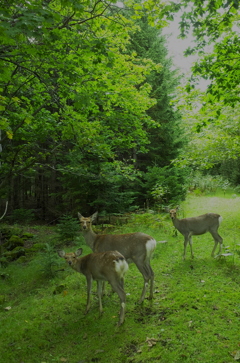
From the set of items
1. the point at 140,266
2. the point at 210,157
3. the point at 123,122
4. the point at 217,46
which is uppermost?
the point at 217,46

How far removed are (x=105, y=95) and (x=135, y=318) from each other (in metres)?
5.67

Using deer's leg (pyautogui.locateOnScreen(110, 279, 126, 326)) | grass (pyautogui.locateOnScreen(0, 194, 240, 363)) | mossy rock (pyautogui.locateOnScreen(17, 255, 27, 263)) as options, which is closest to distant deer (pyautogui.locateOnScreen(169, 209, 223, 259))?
grass (pyautogui.locateOnScreen(0, 194, 240, 363))

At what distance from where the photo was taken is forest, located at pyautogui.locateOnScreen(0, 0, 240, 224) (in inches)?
204

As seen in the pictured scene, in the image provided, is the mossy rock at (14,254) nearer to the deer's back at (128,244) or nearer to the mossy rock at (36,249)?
the mossy rock at (36,249)

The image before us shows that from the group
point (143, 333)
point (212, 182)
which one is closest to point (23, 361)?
point (143, 333)

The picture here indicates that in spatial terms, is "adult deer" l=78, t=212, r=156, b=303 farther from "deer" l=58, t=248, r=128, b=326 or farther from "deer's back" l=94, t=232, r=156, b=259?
"deer" l=58, t=248, r=128, b=326

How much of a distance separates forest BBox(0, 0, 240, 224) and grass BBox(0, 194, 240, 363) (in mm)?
3759

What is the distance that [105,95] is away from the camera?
8008mm

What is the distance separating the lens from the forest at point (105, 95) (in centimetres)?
519

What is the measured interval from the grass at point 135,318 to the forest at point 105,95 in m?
3.76

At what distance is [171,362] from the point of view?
4.03 meters

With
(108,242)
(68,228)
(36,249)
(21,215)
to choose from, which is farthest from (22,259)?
(21,215)

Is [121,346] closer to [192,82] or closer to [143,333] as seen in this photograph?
[143,333]

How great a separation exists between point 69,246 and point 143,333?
676cm
